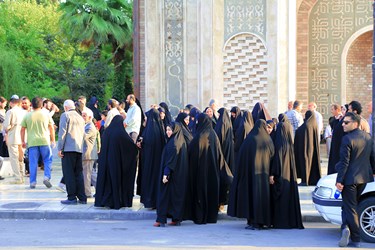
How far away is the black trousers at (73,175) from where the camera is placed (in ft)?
43.1

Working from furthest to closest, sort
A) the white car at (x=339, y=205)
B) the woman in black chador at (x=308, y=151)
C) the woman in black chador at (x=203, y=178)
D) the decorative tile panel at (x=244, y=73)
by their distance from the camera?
the decorative tile panel at (x=244, y=73)
the woman in black chador at (x=308, y=151)
the woman in black chador at (x=203, y=178)
the white car at (x=339, y=205)

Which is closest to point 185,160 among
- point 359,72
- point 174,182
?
point 174,182

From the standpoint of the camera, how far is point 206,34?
19641 mm

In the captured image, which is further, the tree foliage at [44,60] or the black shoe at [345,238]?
the tree foliage at [44,60]

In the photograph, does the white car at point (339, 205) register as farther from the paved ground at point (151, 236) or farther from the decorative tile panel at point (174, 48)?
the decorative tile panel at point (174, 48)

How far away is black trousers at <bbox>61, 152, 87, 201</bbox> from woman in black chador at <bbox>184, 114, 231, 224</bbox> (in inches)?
90.0

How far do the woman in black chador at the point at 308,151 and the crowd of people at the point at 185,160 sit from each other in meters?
0.02

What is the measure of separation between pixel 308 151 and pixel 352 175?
247 inches

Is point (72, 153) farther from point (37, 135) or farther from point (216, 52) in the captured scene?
point (216, 52)

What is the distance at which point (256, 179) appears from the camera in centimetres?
1127

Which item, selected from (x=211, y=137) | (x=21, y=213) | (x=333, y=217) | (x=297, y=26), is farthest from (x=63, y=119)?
(x=297, y=26)

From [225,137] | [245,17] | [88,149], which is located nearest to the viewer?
[88,149]

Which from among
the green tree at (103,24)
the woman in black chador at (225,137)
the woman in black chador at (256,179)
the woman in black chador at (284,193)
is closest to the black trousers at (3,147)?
the woman in black chador at (225,137)

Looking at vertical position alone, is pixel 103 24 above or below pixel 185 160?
above
